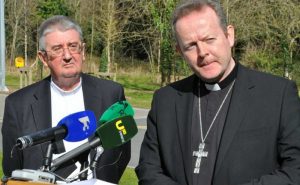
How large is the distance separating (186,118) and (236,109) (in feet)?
→ 0.89

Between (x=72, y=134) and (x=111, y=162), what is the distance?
123 centimetres

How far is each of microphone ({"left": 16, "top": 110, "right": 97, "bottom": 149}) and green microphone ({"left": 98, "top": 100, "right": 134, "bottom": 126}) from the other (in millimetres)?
61

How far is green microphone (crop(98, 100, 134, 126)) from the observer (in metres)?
2.53

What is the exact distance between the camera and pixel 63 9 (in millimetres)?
33125

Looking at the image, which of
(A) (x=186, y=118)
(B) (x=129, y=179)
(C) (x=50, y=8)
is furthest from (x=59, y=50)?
(C) (x=50, y=8)

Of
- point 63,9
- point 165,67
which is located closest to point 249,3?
point 165,67

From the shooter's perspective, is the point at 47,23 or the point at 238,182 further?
the point at 47,23

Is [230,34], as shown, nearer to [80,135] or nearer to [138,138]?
[80,135]

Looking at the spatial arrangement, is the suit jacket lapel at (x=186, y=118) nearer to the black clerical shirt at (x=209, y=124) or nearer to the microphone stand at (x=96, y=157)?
the black clerical shirt at (x=209, y=124)

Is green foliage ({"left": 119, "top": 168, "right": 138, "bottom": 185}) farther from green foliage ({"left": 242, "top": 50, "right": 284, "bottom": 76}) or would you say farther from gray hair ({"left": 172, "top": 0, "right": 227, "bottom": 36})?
green foliage ({"left": 242, "top": 50, "right": 284, "bottom": 76})

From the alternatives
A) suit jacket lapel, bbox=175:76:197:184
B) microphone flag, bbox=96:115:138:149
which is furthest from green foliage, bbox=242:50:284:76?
microphone flag, bbox=96:115:138:149

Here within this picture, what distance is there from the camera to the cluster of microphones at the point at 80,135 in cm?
221

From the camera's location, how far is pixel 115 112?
2.57m

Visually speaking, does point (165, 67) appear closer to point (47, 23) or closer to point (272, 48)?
point (272, 48)
